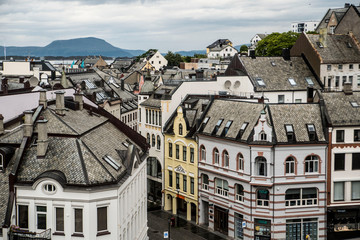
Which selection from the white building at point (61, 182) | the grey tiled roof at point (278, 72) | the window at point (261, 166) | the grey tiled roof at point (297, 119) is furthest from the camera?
the grey tiled roof at point (278, 72)

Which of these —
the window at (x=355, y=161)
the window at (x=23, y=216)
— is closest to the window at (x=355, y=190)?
the window at (x=355, y=161)

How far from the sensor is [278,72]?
84.5 m

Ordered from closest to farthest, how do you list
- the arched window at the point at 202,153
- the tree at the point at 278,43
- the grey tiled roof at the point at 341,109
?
the grey tiled roof at the point at 341,109 → the arched window at the point at 202,153 → the tree at the point at 278,43

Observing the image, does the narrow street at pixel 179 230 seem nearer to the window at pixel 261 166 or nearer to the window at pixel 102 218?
the window at pixel 261 166

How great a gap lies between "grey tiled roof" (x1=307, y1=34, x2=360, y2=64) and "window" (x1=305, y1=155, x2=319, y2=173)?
28.1m

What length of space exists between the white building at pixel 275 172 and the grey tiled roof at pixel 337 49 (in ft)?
83.8

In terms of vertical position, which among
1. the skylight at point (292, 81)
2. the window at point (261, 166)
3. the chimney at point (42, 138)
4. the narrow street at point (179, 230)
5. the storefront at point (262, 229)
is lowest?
the narrow street at point (179, 230)

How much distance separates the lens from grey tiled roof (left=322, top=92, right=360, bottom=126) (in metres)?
60.3

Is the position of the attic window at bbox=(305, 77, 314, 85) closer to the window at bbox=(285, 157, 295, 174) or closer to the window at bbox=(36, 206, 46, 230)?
the window at bbox=(285, 157, 295, 174)

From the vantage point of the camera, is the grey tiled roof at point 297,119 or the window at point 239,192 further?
the window at point 239,192

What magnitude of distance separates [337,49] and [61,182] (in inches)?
2270

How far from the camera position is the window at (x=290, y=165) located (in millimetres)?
58531

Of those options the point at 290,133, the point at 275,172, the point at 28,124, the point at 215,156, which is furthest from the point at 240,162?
the point at 28,124

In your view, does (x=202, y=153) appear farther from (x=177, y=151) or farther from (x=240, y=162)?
(x=240, y=162)
